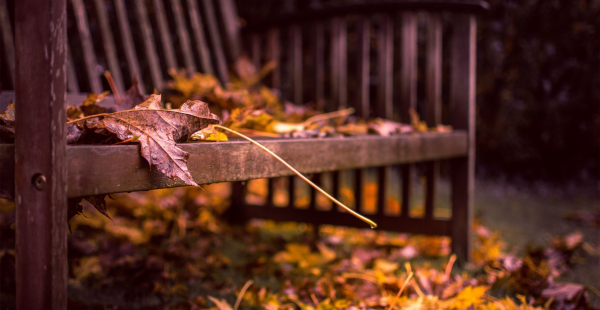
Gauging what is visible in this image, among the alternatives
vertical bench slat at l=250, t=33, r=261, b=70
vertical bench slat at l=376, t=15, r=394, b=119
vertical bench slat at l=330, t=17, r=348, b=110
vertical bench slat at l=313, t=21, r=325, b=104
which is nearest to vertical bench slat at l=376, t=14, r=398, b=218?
vertical bench slat at l=376, t=15, r=394, b=119

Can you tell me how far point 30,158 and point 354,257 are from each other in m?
1.29

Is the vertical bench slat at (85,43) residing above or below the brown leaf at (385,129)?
above

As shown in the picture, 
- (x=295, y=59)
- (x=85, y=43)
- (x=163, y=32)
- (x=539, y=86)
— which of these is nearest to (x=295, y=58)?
(x=295, y=59)

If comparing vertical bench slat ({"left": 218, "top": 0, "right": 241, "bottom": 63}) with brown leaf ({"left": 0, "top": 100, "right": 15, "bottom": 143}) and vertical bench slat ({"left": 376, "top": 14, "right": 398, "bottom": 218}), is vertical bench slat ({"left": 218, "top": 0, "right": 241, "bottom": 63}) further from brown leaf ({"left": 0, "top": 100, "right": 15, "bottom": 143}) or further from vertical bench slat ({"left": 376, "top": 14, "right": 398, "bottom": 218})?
brown leaf ({"left": 0, "top": 100, "right": 15, "bottom": 143})

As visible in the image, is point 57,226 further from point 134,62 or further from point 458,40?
point 458,40

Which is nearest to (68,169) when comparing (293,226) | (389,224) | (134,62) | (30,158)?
(30,158)

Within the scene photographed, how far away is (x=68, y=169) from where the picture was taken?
519 mm

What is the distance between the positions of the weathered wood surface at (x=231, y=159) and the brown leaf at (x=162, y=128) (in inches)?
1.0

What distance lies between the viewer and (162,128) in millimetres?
628

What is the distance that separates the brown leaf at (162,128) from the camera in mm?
589

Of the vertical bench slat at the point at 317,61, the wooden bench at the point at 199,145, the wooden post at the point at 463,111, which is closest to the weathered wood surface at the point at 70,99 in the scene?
the wooden bench at the point at 199,145

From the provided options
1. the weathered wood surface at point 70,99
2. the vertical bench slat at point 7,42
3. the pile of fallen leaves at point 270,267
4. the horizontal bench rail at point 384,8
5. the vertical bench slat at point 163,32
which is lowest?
the pile of fallen leaves at point 270,267

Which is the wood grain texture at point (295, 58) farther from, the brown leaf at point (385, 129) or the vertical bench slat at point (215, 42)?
the brown leaf at point (385, 129)

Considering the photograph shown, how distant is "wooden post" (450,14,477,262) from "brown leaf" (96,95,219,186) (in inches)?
47.6
